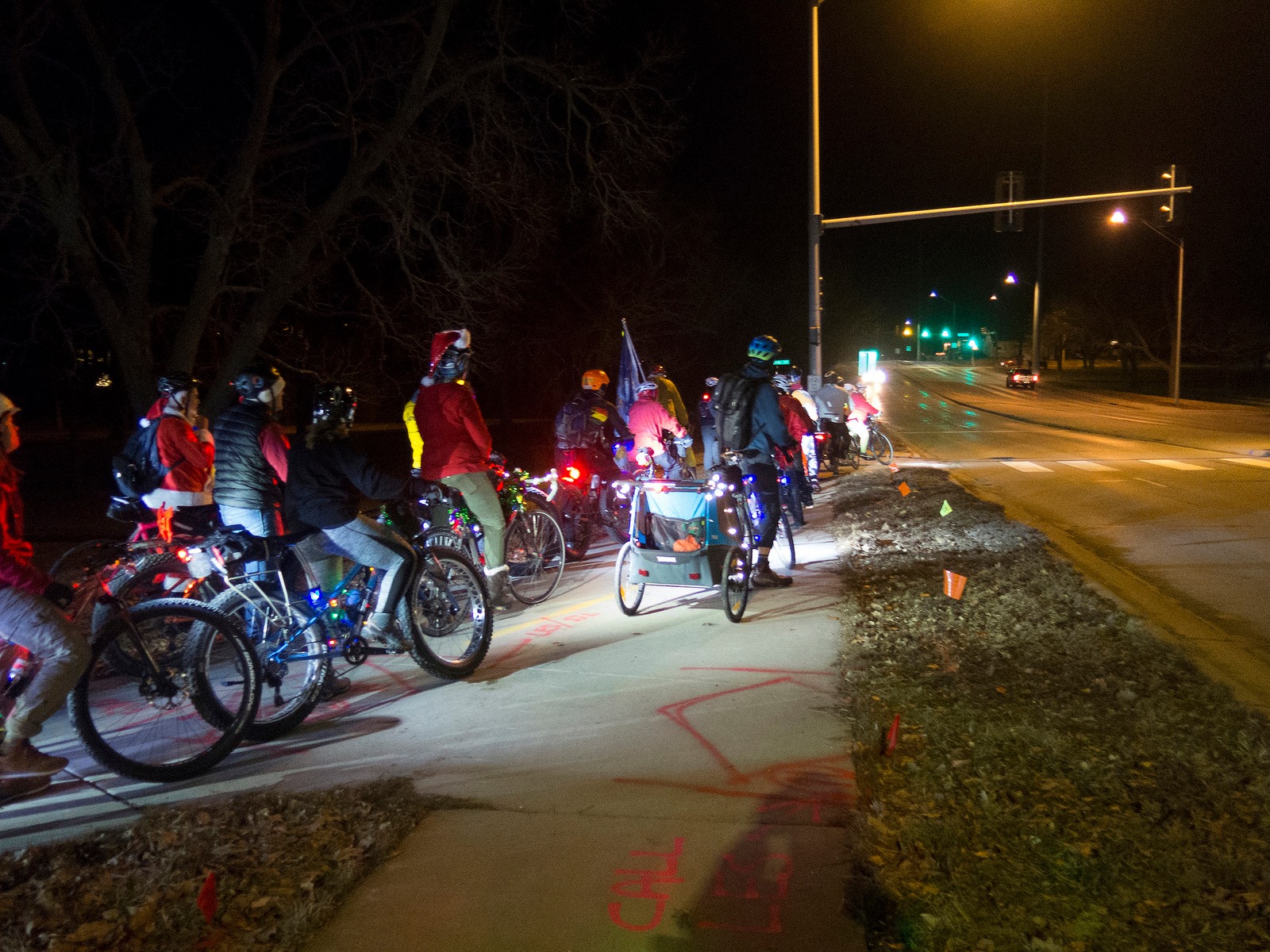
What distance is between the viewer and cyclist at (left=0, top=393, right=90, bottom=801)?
452 cm

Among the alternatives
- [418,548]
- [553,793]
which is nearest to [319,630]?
[418,548]

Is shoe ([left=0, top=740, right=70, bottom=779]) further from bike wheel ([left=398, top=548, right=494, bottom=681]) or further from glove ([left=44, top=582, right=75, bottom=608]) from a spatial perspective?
bike wheel ([left=398, top=548, right=494, bottom=681])

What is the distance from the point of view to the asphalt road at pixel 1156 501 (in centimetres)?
733

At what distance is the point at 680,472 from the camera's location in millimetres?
11320

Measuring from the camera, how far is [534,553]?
9055mm

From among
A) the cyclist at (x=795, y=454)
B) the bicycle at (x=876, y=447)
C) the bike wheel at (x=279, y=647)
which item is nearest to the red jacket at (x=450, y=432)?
the bike wheel at (x=279, y=647)

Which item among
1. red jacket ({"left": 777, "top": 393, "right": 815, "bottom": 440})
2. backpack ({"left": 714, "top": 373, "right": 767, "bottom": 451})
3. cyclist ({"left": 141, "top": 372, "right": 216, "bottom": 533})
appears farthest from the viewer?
red jacket ({"left": 777, "top": 393, "right": 815, "bottom": 440})

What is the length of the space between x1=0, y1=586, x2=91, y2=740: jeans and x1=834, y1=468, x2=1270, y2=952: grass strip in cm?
361

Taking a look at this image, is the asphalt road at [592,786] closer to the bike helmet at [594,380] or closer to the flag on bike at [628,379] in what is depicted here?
the bike helmet at [594,380]

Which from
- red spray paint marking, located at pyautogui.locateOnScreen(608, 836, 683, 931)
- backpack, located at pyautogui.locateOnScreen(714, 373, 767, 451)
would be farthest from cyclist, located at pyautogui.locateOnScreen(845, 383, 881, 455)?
red spray paint marking, located at pyautogui.locateOnScreen(608, 836, 683, 931)

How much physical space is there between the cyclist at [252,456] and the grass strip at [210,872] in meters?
2.28

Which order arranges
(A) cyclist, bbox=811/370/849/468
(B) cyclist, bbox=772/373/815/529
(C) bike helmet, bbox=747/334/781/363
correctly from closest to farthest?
(C) bike helmet, bbox=747/334/781/363, (B) cyclist, bbox=772/373/815/529, (A) cyclist, bbox=811/370/849/468

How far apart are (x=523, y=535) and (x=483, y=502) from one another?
133cm

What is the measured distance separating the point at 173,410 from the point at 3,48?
801 cm
